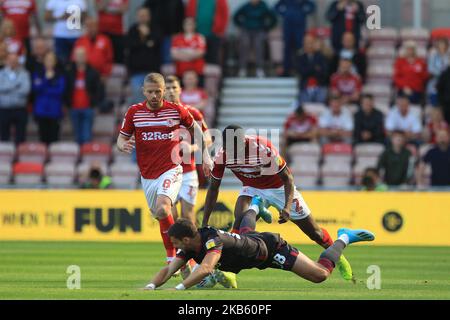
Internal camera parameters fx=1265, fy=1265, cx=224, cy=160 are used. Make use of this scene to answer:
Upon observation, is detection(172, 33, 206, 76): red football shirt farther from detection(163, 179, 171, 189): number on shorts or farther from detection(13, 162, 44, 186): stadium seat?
detection(163, 179, 171, 189): number on shorts

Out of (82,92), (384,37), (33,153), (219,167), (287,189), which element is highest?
(384,37)

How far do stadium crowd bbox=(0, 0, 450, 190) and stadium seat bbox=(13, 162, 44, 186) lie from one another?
0.03 meters

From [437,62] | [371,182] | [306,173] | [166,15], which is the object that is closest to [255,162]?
[371,182]

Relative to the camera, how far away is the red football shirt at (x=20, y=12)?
2884 cm

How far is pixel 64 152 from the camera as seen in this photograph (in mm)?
27844

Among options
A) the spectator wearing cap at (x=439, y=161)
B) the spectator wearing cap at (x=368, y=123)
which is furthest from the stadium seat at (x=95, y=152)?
the spectator wearing cap at (x=439, y=161)

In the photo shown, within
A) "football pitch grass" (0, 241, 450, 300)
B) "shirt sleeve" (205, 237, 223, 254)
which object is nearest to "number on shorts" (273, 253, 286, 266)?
"football pitch grass" (0, 241, 450, 300)

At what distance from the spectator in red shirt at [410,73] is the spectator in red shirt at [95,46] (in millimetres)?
6480

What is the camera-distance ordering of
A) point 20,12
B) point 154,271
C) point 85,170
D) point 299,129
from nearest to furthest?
point 154,271 < point 299,129 < point 85,170 < point 20,12

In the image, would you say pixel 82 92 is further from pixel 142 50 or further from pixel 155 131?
pixel 155 131

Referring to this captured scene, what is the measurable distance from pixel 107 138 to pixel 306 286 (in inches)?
561

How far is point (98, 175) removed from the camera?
25.2 meters

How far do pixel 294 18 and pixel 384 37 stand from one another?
2.38m

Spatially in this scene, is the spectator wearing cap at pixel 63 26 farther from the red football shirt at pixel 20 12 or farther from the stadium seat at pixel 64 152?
the stadium seat at pixel 64 152
